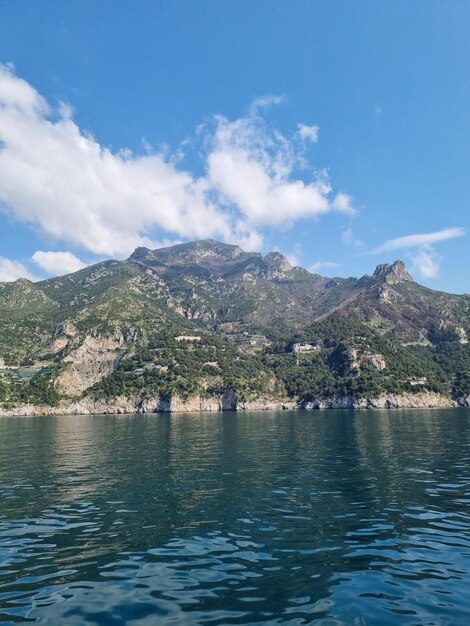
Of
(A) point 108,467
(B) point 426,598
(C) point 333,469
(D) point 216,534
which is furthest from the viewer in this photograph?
(A) point 108,467

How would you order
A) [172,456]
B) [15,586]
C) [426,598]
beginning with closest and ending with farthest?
[426,598] → [15,586] → [172,456]

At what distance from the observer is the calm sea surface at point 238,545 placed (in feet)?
46.6

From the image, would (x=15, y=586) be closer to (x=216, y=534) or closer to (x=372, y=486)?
(x=216, y=534)

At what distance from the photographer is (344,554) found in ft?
62.9

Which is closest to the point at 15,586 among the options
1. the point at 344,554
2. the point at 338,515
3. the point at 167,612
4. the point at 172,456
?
the point at 167,612

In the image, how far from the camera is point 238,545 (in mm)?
20609

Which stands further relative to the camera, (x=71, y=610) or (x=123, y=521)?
(x=123, y=521)

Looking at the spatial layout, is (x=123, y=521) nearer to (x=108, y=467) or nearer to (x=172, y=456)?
(x=108, y=467)

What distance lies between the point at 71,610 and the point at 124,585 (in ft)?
7.84

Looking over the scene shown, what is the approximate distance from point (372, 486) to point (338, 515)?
31.6ft

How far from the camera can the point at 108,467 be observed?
4631 cm

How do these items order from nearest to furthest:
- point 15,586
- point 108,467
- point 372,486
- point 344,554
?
point 15,586 → point 344,554 → point 372,486 → point 108,467

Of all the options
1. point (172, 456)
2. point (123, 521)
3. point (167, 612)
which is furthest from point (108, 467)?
point (167, 612)

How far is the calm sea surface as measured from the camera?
46.6 ft
